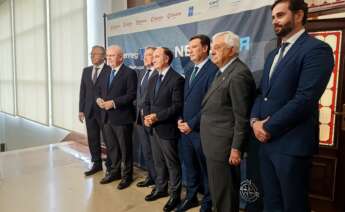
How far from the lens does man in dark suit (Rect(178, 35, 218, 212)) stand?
238 centimetres

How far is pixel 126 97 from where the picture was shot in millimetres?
3094

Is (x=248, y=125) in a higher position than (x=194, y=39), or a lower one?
lower

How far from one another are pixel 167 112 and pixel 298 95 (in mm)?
1258

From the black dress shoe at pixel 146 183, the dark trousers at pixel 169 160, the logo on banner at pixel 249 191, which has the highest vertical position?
the dark trousers at pixel 169 160

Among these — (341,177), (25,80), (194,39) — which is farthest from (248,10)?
(25,80)

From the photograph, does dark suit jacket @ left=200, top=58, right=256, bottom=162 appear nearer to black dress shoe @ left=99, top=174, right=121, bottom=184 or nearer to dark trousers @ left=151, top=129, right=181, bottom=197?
dark trousers @ left=151, top=129, right=181, bottom=197

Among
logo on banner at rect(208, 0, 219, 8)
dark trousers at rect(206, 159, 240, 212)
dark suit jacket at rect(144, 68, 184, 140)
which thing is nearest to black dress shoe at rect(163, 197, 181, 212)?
dark suit jacket at rect(144, 68, 184, 140)

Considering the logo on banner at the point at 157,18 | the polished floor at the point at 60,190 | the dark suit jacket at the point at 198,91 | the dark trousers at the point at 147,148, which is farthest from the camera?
the logo on banner at the point at 157,18

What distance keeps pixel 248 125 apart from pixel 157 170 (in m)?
1.28

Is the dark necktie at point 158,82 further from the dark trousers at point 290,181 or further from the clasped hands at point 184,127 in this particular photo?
the dark trousers at point 290,181

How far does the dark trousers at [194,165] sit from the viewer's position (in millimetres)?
2445

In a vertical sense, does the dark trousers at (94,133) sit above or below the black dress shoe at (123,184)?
above

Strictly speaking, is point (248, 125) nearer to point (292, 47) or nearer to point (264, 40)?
point (292, 47)

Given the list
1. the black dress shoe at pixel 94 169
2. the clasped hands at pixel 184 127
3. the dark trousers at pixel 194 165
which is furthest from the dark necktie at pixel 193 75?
the black dress shoe at pixel 94 169
